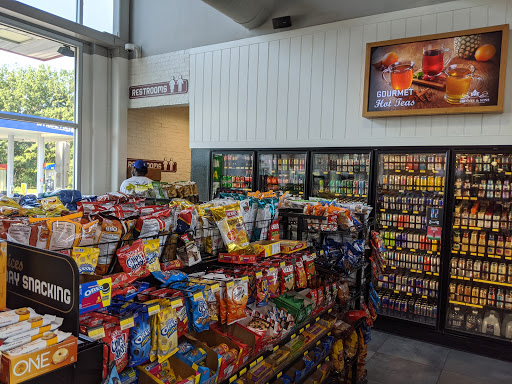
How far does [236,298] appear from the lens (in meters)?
2.06

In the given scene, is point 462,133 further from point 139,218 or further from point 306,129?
point 139,218

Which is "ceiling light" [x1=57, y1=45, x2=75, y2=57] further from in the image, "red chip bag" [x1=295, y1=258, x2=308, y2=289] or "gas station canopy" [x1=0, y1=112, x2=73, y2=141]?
"red chip bag" [x1=295, y1=258, x2=308, y2=289]

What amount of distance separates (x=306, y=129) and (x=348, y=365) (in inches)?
133

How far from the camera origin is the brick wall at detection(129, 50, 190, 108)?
709cm

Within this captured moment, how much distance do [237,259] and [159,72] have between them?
5.94 metres

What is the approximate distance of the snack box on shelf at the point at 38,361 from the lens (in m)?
0.90

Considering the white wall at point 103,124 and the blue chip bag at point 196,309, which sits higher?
the white wall at point 103,124

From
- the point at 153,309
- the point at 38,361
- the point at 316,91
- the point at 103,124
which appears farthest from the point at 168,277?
the point at 103,124

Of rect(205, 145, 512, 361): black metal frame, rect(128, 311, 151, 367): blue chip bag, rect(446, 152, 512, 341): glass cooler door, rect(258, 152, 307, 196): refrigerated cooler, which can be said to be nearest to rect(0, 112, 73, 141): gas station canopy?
rect(258, 152, 307, 196): refrigerated cooler

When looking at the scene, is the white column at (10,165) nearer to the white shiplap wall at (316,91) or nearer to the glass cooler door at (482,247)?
the white shiplap wall at (316,91)

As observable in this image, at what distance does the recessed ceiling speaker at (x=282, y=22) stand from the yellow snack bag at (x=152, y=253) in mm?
4859

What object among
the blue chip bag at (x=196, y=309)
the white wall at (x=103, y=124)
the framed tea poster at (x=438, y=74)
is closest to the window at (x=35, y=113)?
the white wall at (x=103, y=124)

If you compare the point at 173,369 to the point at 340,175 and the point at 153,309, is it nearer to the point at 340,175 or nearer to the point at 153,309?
the point at 153,309

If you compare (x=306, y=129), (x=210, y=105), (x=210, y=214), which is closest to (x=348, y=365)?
(x=210, y=214)
